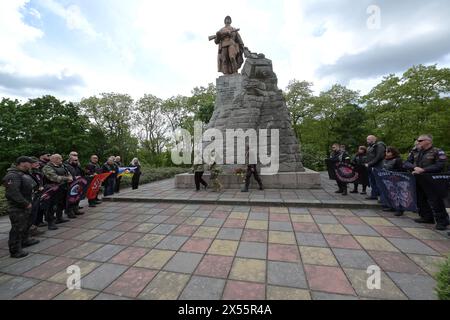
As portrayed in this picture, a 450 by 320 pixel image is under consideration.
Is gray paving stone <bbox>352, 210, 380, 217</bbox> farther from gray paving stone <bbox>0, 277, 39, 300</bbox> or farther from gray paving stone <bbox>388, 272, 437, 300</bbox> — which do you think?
Result: gray paving stone <bbox>0, 277, 39, 300</bbox>

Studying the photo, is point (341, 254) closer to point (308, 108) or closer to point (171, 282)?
point (171, 282)

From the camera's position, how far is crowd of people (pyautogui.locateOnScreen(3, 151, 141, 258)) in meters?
3.49

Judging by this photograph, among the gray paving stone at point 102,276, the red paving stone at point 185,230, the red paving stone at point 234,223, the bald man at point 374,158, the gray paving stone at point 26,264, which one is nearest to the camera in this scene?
the gray paving stone at point 102,276

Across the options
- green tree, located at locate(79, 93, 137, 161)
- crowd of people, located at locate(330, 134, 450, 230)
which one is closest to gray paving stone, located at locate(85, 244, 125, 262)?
crowd of people, located at locate(330, 134, 450, 230)

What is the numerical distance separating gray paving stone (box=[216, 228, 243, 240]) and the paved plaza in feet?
0.07

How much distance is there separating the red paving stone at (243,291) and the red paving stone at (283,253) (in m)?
0.76

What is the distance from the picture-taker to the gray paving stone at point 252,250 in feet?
10.5

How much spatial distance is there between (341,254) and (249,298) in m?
1.85

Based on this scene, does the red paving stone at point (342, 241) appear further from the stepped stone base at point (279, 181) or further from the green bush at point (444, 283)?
the stepped stone base at point (279, 181)

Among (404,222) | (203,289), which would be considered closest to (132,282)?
(203,289)

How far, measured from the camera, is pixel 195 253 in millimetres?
3357

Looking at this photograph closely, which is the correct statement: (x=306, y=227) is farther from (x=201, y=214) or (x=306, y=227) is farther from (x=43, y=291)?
(x=43, y=291)

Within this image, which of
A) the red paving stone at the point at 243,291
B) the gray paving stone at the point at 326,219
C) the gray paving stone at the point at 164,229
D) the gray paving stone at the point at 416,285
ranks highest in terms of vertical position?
the gray paving stone at the point at 416,285

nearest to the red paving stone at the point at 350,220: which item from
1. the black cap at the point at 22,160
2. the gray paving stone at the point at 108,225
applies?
the gray paving stone at the point at 108,225
